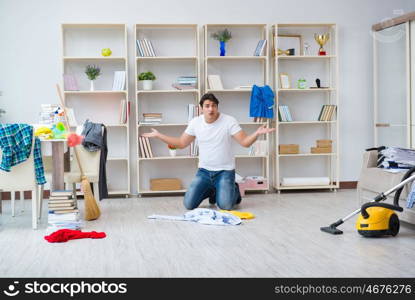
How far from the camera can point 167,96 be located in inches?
283

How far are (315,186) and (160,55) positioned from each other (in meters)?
2.45

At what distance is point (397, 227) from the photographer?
414 centimetres

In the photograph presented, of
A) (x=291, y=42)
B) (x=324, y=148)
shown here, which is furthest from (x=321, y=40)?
(x=324, y=148)

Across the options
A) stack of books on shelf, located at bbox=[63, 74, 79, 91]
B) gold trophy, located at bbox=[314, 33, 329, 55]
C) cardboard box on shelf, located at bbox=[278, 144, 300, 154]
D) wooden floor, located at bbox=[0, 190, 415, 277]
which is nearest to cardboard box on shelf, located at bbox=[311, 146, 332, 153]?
cardboard box on shelf, located at bbox=[278, 144, 300, 154]

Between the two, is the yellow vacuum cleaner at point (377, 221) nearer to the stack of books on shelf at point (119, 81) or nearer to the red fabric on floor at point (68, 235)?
Answer: the red fabric on floor at point (68, 235)

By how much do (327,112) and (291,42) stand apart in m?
0.97

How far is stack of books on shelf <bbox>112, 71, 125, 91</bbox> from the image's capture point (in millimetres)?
6828

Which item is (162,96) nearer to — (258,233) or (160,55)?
(160,55)

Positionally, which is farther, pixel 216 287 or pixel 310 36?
Result: pixel 310 36

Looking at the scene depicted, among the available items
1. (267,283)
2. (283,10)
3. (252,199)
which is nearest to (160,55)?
(283,10)

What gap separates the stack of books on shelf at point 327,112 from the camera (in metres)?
7.18

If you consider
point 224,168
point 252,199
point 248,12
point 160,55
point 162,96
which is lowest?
point 252,199

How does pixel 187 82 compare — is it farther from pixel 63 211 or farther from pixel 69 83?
pixel 63 211

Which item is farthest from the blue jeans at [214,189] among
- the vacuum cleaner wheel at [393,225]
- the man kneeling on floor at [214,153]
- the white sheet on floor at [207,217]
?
the vacuum cleaner wheel at [393,225]
